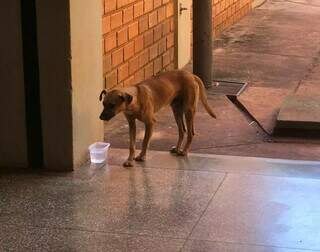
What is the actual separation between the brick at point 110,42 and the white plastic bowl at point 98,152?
6.27 feet

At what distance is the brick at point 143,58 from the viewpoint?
9.21 m

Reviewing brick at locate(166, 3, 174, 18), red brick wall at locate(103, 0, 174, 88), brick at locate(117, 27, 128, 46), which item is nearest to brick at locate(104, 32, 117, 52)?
red brick wall at locate(103, 0, 174, 88)

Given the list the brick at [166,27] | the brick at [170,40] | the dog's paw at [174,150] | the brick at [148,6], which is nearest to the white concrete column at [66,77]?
the dog's paw at [174,150]

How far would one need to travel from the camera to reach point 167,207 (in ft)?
17.0

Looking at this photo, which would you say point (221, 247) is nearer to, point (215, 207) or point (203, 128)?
point (215, 207)

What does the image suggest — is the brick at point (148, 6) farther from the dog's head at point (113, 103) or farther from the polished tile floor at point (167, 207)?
the dog's head at point (113, 103)

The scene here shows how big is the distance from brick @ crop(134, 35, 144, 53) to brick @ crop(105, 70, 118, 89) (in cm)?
84

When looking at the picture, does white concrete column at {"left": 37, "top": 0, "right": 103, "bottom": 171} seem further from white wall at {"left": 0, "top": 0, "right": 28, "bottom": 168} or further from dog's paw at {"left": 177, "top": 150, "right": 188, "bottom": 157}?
dog's paw at {"left": 177, "top": 150, "right": 188, "bottom": 157}

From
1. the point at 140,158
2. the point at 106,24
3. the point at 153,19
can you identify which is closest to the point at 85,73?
the point at 140,158

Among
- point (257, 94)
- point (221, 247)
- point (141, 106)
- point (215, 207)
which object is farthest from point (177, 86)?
point (257, 94)

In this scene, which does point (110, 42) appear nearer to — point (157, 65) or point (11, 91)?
point (157, 65)

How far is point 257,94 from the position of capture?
931 centimetres

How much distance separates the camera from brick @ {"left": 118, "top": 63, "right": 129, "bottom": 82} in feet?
27.5

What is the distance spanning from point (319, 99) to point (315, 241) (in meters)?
4.31
